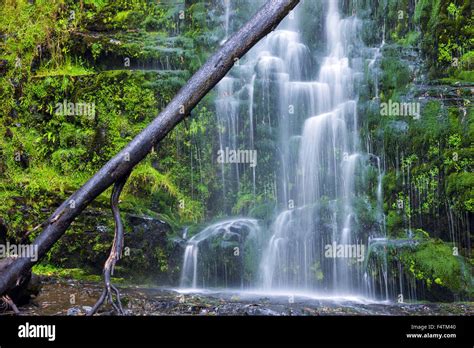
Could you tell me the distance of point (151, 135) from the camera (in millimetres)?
5992

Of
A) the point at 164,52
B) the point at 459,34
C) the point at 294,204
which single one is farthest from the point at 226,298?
the point at 459,34

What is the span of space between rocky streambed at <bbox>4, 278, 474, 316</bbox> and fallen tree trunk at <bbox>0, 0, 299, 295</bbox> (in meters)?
1.91

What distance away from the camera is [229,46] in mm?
6004

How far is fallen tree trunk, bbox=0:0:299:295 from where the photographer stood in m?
5.88

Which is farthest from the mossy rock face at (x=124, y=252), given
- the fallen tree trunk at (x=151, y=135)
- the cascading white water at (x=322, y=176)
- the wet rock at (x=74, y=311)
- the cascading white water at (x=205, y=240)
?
the fallen tree trunk at (x=151, y=135)

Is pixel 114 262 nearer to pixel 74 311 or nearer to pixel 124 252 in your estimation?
pixel 74 311

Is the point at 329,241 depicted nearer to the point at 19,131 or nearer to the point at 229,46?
the point at 229,46

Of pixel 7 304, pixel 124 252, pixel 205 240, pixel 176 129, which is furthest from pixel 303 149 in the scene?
pixel 7 304

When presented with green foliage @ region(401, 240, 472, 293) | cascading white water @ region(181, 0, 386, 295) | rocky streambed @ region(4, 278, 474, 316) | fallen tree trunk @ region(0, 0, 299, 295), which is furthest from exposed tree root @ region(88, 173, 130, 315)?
green foliage @ region(401, 240, 472, 293)

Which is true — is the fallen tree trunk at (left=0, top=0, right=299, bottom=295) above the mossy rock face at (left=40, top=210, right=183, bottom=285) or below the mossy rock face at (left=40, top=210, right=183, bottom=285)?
above

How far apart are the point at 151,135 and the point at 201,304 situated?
3.47 meters

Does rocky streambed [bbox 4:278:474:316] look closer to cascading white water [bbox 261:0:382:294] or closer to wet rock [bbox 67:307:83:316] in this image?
wet rock [bbox 67:307:83:316]

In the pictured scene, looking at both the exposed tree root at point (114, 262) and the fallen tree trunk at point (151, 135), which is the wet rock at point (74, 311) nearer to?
the fallen tree trunk at point (151, 135)

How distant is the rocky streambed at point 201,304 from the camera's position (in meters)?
7.90
